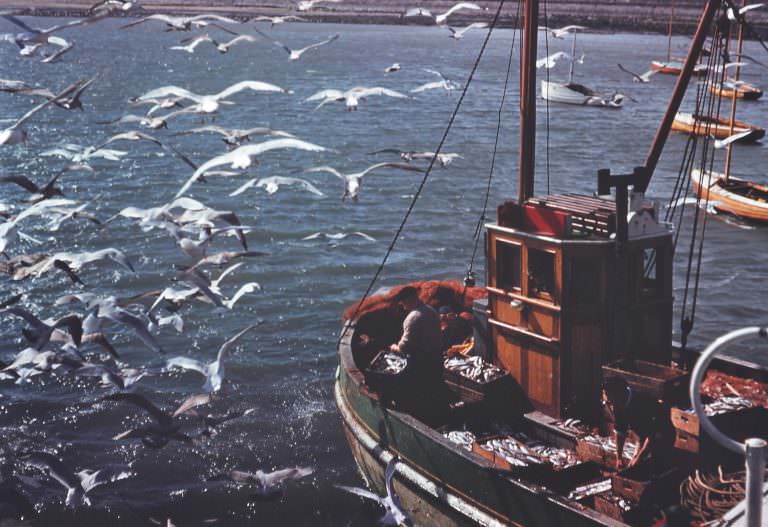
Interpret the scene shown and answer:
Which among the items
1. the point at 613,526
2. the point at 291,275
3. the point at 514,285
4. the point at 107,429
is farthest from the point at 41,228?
the point at 613,526

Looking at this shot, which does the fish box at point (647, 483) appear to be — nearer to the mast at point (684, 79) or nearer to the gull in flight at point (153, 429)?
the mast at point (684, 79)

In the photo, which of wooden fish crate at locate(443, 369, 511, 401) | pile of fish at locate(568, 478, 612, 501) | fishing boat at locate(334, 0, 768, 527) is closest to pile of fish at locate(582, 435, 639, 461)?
fishing boat at locate(334, 0, 768, 527)

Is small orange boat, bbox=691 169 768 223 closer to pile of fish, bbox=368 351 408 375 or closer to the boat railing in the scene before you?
pile of fish, bbox=368 351 408 375

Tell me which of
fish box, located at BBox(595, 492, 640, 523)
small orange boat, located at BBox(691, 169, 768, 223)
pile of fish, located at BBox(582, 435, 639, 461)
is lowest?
small orange boat, located at BBox(691, 169, 768, 223)

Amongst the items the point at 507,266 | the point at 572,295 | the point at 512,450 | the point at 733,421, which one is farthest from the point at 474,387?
the point at 733,421

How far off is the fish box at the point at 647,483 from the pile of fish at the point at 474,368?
9.16 feet

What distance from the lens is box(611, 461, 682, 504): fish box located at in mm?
A: 10759

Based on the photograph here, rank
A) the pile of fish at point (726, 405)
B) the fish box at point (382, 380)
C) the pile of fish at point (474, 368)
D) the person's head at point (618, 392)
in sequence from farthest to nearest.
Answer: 1. the fish box at point (382, 380)
2. the pile of fish at point (474, 368)
3. the pile of fish at point (726, 405)
4. the person's head at point (618, 392)

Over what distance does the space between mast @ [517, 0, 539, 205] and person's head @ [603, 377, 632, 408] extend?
3.38 metres

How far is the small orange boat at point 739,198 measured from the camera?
114 feet

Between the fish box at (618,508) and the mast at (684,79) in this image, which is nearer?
the fish box at (618,508)

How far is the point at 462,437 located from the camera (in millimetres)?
13320

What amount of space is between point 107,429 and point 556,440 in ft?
30.5

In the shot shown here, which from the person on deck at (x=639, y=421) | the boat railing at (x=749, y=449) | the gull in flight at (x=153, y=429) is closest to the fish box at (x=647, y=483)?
the person on deck at (x=639, y=421)
